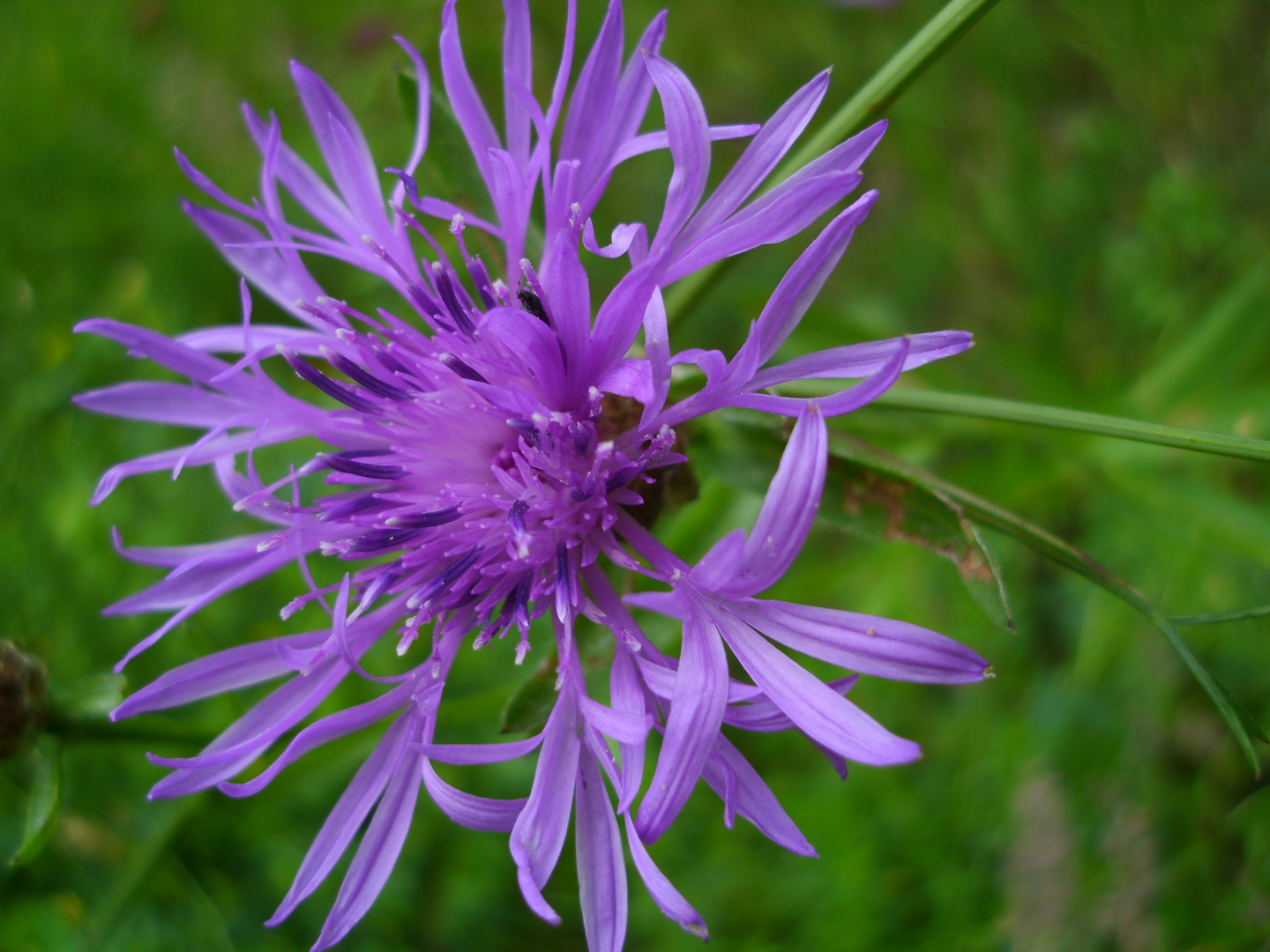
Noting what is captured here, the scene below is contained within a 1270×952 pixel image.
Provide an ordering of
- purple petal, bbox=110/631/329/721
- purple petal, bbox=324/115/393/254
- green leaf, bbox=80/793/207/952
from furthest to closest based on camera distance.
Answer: green leaf, bbox=80/793/207/952 → purple petal, bbox=324/115/393/254 → purple petal, bbox=110/631/329/721

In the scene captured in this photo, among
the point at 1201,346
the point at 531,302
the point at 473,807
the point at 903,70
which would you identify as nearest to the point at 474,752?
the point at 473,807

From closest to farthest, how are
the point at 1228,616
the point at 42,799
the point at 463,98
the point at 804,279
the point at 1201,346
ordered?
the point at 1228,616
the point at 804,279
the point at 463,98
the point at 42,799
the point at 1201,346

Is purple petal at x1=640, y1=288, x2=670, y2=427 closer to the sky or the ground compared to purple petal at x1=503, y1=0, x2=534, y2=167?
closer to the ground

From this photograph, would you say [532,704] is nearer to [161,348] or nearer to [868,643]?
[868,643]

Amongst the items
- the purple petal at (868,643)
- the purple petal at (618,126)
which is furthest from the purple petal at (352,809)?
the purple petal at (618,126)

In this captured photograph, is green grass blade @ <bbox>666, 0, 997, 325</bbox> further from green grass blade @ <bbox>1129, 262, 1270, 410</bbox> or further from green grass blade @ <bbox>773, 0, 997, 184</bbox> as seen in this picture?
green grass blade @ <bbox>1129, 262, 1270, 410</bbox>

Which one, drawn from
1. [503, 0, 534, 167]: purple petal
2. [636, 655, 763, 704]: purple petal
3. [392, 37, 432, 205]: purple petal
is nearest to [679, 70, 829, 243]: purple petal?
[503, 0, 534, 167]: purple petal
